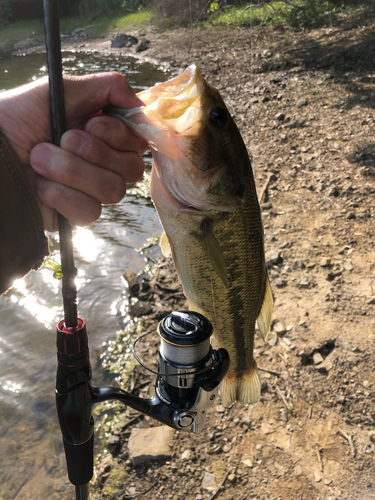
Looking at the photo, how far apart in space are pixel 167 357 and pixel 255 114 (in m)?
8.10

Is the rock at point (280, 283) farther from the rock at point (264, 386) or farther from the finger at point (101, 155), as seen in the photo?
the finger at point (101, 155)

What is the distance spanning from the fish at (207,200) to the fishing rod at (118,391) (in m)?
0.30

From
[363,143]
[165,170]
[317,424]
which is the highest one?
[165,170]

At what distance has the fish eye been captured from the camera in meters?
1.48

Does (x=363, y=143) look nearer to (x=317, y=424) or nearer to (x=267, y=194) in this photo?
(x=267, y=194)

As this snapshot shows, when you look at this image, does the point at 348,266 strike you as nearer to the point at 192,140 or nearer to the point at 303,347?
the point at 303,347

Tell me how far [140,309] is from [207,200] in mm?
3048

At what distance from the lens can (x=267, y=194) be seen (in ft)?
18.7

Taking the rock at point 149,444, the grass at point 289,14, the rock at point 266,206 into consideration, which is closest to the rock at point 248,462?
the rock at point 149,444

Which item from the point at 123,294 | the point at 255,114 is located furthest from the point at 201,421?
the point at 255,114

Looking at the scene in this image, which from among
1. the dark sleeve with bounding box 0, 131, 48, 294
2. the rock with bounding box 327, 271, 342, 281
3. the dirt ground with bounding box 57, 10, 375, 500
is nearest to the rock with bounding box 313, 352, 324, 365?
the dirt ground with bounding box 57, 10, 375, 500

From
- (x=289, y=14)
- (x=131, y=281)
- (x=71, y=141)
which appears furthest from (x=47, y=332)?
(x=289, y=14)

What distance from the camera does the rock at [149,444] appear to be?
2.87 m

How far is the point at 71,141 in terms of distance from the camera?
4.54 ft
